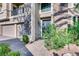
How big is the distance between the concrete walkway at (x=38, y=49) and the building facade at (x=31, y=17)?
77 millimetres

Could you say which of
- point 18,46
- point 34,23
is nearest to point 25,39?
point 18,46

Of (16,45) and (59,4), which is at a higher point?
(59,4)

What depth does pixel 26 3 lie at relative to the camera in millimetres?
2842

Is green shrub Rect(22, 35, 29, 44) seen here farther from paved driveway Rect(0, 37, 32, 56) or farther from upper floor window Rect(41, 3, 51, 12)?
upper floor window Rect(41, 3, 51, 12)

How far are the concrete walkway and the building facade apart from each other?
0.08 meters

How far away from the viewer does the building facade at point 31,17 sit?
2814 millimetres

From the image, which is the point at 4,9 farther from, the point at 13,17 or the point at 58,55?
the point at 58,55

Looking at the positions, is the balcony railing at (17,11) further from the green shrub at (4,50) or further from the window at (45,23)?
the green shrub at (4,50)

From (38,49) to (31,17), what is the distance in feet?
1.30

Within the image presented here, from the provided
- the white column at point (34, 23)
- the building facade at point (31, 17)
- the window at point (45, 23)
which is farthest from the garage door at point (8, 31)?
the window at point (45, 23)

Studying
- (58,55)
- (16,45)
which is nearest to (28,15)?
(16,45)

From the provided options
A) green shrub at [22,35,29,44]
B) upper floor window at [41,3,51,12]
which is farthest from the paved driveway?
upper floor window at [41,3,51,12]

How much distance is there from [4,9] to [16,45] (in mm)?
462

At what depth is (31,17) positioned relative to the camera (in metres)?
2.85
